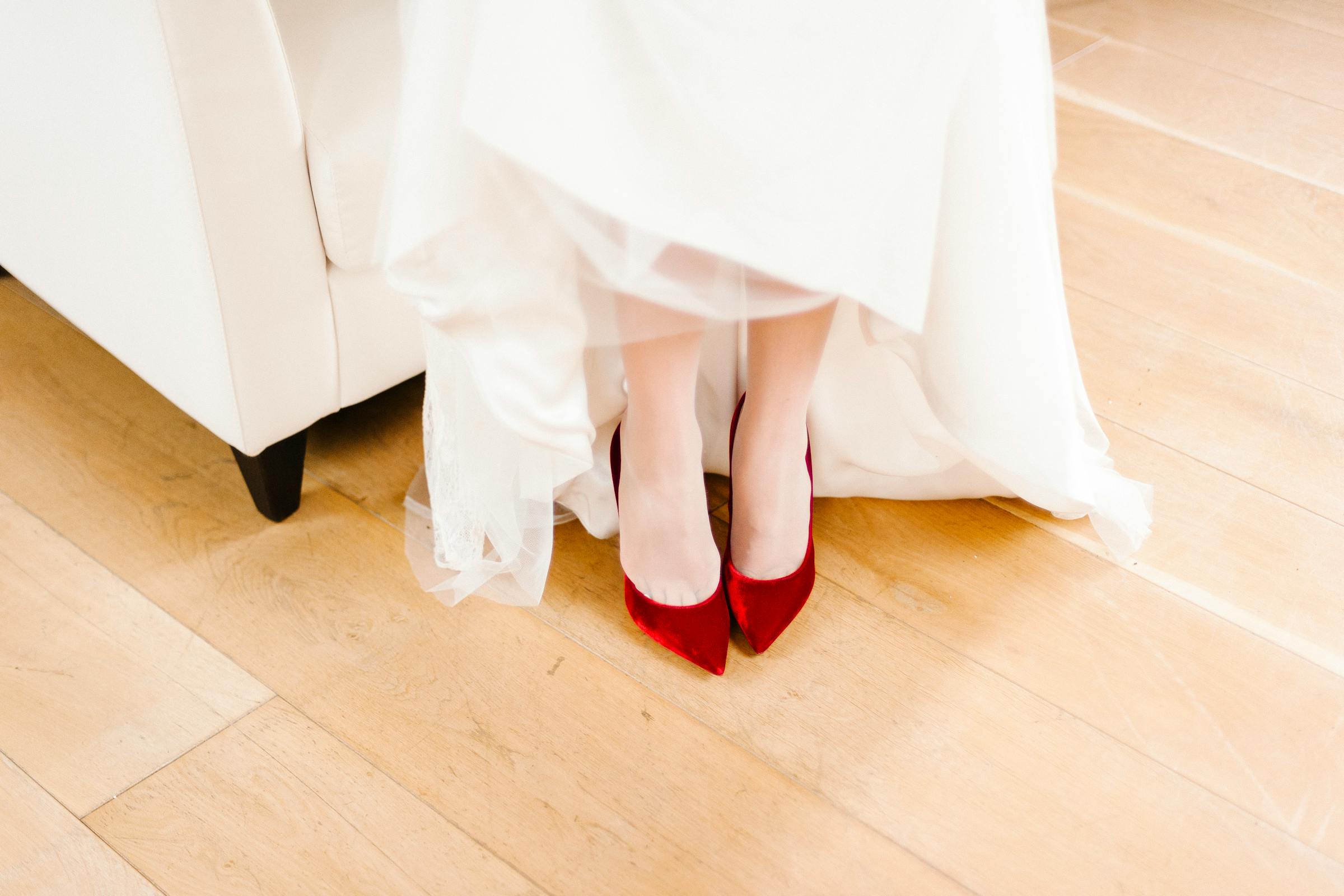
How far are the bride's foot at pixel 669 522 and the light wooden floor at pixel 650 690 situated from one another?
0.20ft

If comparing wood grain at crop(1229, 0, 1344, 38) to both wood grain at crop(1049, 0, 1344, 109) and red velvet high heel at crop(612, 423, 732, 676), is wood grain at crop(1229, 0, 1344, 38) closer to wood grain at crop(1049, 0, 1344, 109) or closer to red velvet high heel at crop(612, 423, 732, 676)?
wood grain at crop(1049, 0, 1344, 109)

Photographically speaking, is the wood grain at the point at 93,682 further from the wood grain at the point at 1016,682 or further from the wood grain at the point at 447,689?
the wood grain at the point at 1016,682

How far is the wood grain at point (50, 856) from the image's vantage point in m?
0.71

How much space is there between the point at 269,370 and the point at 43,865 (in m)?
0.39

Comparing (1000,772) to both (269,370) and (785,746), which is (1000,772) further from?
(269,370)

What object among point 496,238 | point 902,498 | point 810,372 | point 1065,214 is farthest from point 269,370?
point 1065,214

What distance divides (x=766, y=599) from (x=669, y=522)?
0.10m

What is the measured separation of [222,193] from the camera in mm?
808

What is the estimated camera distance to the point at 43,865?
0.72m

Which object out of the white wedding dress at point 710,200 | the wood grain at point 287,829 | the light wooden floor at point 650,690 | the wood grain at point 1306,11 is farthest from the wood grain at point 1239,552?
the wood grain at point 1306,11

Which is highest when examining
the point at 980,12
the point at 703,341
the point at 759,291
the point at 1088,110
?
the point at 980,12

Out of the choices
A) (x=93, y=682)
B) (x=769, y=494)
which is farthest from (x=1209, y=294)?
(x=93, y=682)

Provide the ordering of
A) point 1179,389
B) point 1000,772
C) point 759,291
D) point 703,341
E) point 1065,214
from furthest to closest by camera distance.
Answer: point 1065,214 < point 1179,389 < point 703,341 < point 1000,772 < point 759,291

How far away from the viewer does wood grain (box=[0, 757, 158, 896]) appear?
71 centimetres
